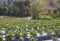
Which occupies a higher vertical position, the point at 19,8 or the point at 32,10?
the point at 32,10

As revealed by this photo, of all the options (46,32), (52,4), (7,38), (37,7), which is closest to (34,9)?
(37,7)

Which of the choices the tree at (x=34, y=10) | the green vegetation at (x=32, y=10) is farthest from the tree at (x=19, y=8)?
the tree at (x=34, y=10)

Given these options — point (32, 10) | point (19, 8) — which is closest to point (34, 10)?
point (32, 10)

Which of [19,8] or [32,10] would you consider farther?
[19,8]

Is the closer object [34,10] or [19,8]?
[34,10]

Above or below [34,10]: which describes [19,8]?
below

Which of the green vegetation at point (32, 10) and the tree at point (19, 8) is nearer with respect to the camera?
the green vegetation at point (32, 10)

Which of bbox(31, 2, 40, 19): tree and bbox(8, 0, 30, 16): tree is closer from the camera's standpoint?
bbox(31, 2, 40, 19): tree

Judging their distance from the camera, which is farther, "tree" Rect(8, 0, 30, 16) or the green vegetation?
"tree" Rect(8, 0, 30, 16)

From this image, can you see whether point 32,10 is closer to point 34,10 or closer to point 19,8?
point 34,10

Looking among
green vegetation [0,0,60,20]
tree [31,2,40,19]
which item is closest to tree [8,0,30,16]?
green vegetation [0,0,60,20]

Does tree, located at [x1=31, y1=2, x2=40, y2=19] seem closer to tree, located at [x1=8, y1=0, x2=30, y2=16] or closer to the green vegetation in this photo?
the green vegetation

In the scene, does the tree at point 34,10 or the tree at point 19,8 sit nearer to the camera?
the tree at point 34,10

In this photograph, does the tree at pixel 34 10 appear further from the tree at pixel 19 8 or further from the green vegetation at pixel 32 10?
the tree at pixel 19 8
